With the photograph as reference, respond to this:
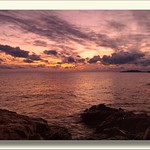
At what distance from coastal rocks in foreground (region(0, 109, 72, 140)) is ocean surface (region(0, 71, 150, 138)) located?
0.08 m

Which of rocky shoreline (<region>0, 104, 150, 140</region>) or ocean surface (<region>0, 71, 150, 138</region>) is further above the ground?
ocean surface (<region>0, 71, 150, 138</region>)

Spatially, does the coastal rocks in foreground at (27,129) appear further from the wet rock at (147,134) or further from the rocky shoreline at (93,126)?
the wet rock at (147,134)

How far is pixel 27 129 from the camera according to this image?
4262 mm

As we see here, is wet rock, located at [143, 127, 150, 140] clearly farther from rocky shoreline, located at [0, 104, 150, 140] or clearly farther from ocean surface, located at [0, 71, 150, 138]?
ocean surface, located at [0, 71, 150, 138]

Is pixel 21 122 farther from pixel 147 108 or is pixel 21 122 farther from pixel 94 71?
pixel 147 108

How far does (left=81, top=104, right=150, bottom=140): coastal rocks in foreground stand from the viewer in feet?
14.0

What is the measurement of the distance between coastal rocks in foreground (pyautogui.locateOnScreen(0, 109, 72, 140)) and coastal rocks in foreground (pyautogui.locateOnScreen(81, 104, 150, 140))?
336 millimetres

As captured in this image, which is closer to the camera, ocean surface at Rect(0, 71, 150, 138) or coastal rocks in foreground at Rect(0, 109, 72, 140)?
coastal rocks in foreground at Rect(0, 109, 72, 140)

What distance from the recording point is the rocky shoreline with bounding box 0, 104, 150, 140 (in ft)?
13.9

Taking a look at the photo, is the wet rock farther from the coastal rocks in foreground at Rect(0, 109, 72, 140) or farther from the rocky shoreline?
the coastal rocks in foreground at Rect(0, 109, 72, 140)

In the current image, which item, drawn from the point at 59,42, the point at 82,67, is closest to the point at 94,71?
the point at 82,67

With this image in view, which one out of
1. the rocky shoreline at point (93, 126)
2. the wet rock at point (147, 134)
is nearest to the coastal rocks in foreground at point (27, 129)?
the rocky shoreline at point (93, 126)

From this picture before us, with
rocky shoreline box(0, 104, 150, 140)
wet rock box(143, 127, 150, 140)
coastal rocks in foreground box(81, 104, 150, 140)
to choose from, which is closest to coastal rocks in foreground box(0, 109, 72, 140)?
rocky shoreline box(0, 104, 150, 140)
